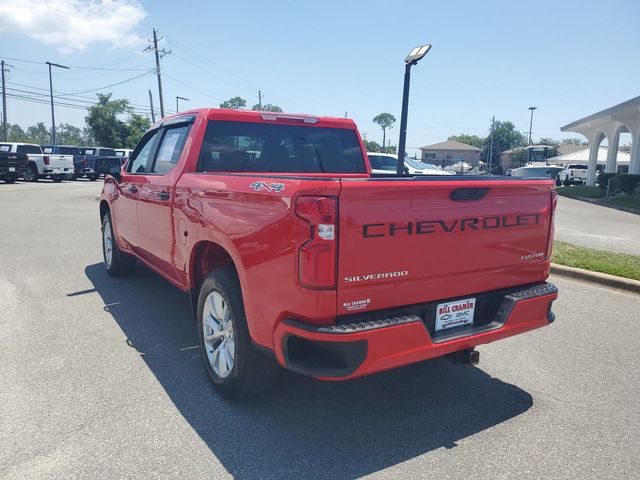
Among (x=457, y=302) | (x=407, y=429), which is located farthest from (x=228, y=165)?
(x=407, y=429)

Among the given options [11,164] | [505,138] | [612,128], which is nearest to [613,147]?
[612,128]

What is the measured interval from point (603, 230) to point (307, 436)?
11.6 metres

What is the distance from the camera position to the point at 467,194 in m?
2.96

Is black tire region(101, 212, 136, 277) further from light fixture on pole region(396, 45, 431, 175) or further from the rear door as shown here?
light fixture on pole region(396, 45, 431, 175)

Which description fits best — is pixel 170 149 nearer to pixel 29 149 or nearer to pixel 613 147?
pixel 29 149

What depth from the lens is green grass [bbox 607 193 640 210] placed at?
1970cm

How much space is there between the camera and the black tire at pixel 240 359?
312 cm

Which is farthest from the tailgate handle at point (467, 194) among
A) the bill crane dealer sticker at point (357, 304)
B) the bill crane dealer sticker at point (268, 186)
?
the bill crane dealer sticker at point (268, 186)

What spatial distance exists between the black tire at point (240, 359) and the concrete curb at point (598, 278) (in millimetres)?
5190

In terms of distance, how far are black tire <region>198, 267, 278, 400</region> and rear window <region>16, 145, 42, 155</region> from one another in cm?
2959

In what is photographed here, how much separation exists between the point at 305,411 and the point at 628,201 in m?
22.0

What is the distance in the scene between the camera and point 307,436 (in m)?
3.00

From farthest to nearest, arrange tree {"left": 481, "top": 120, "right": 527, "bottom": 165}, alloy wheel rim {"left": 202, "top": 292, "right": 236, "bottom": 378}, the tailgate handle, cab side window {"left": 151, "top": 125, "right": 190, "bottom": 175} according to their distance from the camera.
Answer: tree {"left": 481, "top": 120, "right": 527, "bottom": 165}, cab side window {"left": 151, "top": 125, "right": 190, "bottom": 175}, alloy wheel rim {"left": 202, "top": 292, "right": 236, "bottom": 378}, the tailgate handle

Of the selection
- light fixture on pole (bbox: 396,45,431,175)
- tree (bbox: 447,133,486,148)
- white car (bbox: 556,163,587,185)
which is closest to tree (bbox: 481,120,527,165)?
tree (bbox: 447,133,486,148)
